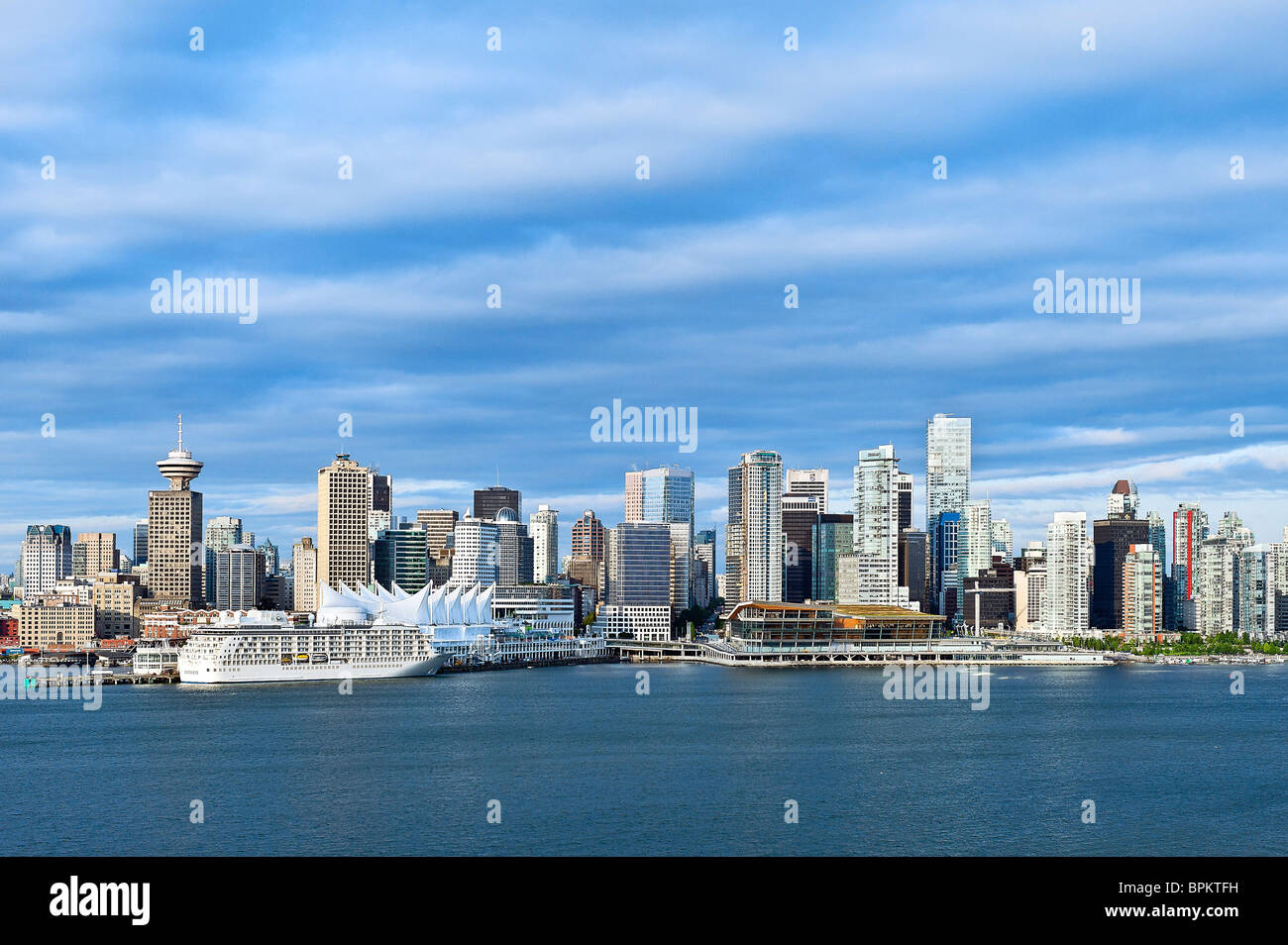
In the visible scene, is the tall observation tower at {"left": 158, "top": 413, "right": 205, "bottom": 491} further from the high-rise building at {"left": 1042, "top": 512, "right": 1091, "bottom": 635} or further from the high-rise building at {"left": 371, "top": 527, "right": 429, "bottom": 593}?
the high-rise building at {"left": 1042, "top": 512, "right": 1091, "bottom": 635}

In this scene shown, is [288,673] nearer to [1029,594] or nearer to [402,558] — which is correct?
[402,558]

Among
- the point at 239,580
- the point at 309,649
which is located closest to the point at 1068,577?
the point at 239,580

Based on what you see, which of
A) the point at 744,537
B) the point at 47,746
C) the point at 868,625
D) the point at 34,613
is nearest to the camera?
the point at 47,746

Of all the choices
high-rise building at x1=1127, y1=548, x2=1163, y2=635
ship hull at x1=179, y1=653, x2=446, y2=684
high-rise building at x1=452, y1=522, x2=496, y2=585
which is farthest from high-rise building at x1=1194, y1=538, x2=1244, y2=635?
ship hull at x1=179, y1=653, x2=446, y2=684

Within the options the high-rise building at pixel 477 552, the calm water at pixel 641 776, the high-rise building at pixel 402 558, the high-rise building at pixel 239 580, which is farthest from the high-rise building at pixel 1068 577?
the high-rise building at pixel 239 580
